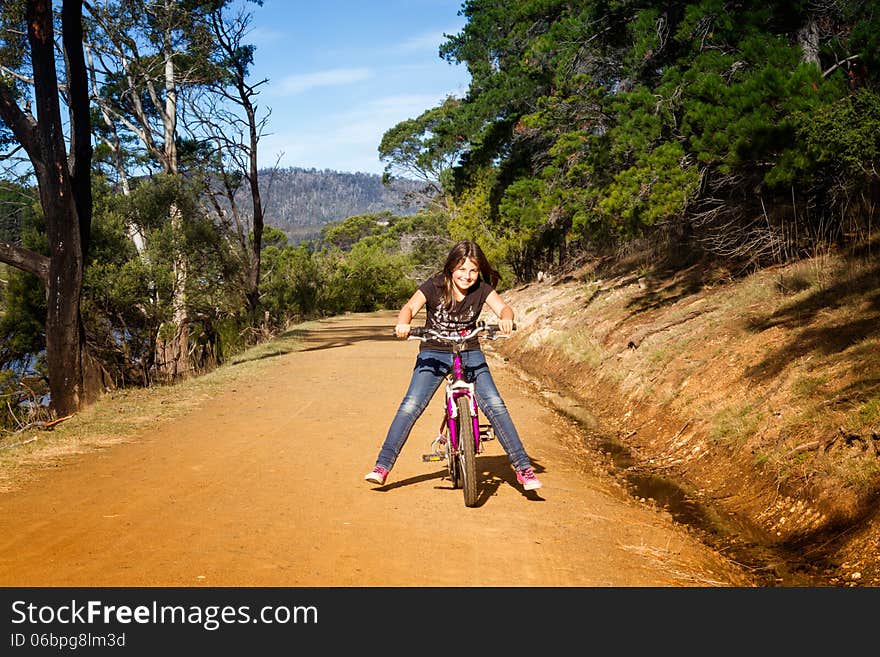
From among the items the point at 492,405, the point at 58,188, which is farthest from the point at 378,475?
the point at 58,188

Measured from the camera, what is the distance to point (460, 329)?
21.1ft

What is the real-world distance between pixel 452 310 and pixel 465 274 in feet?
1.01

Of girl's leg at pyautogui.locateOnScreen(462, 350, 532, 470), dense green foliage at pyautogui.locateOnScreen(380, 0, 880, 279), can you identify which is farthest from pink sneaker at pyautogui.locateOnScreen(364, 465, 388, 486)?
dense green foliage at pyautogui.locateOnScreen(380, 0, 880, 279)

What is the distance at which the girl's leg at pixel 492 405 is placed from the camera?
642 cm

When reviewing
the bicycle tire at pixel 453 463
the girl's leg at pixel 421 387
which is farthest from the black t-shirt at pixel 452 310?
the bicycle tire at pixel 453 463

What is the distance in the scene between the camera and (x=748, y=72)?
12695 millimetres

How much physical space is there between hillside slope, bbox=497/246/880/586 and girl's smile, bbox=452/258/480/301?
9.02 feet

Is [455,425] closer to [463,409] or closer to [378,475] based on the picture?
[463,409]

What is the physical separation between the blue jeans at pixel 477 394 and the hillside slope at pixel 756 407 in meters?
1.72

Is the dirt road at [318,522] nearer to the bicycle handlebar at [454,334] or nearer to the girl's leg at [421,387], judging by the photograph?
the girl's leg at [421,387]

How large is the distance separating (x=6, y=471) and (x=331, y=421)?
421 cm
